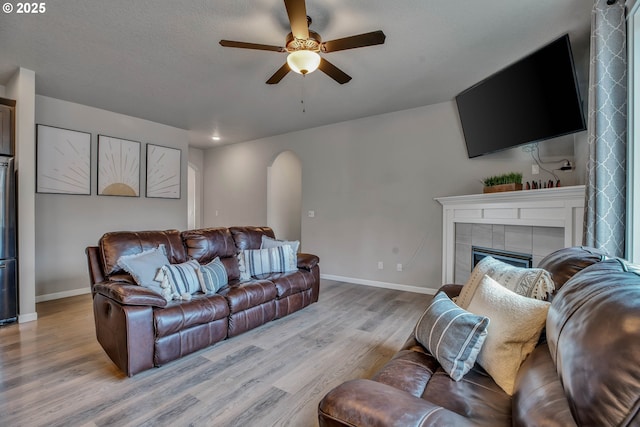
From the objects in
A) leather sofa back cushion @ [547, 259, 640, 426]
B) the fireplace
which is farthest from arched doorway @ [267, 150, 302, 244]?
leather sofa back cushion @ [547, 259, 640, 426]

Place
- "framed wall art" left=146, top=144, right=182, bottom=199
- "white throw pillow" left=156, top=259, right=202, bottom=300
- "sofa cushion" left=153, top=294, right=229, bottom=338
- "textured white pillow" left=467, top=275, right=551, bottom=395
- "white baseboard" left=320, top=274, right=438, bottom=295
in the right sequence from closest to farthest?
"textured white pillow" left=467, top=275, right=551, bottom=395 < "sofa cushion" left=153, top=294, right=229, bottom=338 < "white throw pillow" left=156, top=259, right=202, bottom=300 < "white baseboard" left=320, top=274, right=438, bottom=295 < "framed wall art" left=146, top=144, right=182, bottom=199

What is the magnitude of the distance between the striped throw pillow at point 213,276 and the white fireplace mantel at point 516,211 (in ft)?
9.00

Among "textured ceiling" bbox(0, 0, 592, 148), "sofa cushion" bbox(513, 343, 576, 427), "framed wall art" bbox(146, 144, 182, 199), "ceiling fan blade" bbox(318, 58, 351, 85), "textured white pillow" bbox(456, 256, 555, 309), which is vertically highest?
"textured ceiling" bbox(0, 0, 592, 148)

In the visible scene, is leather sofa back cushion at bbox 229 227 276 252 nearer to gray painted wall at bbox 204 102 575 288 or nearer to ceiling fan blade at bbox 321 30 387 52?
gray painted wall at bbox 204 102 575 288

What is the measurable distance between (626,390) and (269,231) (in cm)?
356

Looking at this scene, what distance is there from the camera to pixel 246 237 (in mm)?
3562

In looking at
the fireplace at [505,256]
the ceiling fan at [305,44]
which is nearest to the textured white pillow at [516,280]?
the fireplace at [505,256]

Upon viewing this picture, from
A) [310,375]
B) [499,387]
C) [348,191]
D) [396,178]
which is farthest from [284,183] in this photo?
[499,387]

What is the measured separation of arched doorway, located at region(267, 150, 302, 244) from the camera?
6.26 m

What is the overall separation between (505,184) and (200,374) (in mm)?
3288

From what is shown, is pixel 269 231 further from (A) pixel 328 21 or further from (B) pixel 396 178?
(A) pixel 328 21

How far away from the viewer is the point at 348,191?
4969mm

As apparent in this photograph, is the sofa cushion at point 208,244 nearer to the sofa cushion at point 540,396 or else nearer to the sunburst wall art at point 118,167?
the sunburst wall art at point 118,167

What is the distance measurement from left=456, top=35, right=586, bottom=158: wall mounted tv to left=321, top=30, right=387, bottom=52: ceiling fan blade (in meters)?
1.57
